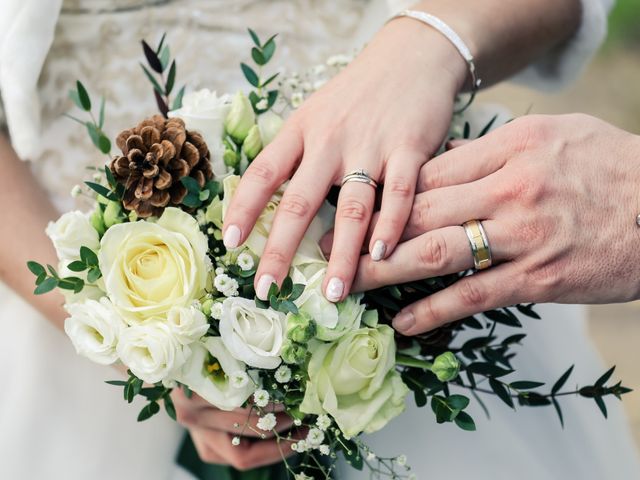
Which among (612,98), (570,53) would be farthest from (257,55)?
(612,98)

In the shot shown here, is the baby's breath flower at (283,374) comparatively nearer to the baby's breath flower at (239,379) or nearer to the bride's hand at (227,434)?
the baby's breath flower at (239,379)

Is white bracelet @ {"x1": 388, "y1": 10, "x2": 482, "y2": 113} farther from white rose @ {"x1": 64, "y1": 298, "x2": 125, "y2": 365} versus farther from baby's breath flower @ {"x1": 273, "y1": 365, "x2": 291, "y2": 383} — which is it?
white rose @ {"x1": 64, "y1": 298, "x2": 125, "y2": 365}

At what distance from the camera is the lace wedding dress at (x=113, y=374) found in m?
1.12

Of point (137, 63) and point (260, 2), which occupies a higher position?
point (260, 2)

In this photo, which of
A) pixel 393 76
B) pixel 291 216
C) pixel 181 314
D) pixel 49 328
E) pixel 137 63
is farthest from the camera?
pixel 137 63

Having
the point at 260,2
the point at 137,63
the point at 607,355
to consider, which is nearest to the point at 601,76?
the point at 607,355

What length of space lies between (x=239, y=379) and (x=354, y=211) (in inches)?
10.8

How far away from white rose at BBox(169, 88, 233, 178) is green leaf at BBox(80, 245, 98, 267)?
210mm

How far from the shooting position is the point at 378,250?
91 cm

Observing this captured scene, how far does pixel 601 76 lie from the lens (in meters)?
3.96

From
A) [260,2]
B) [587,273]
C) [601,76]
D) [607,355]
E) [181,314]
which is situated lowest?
[607,355]

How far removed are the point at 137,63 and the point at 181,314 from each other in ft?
2.37

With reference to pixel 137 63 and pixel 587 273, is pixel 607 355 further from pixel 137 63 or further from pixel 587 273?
pixel 137 63

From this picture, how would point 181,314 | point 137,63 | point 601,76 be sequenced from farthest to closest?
point 601,76
point 137,63
point 181,314
